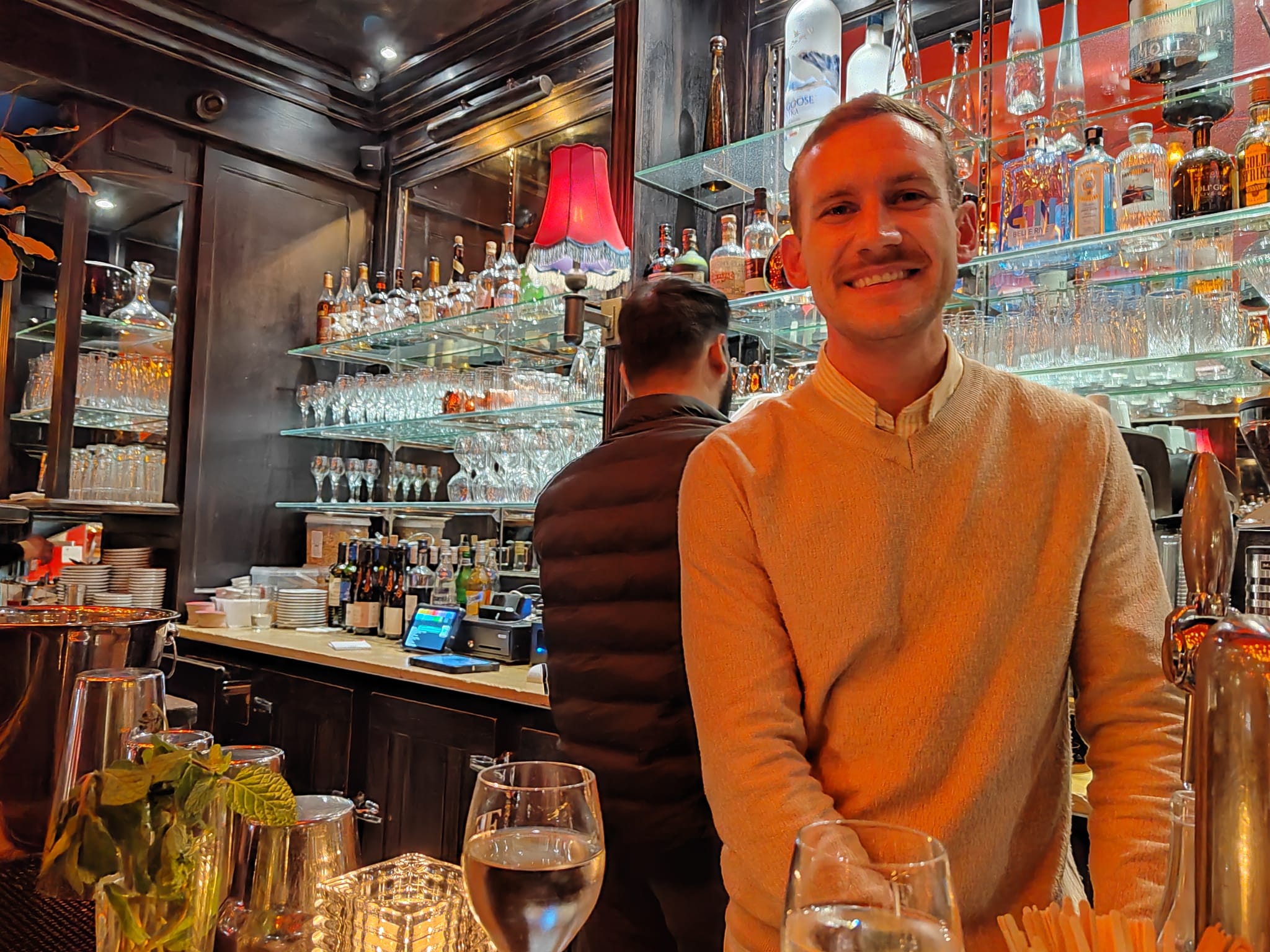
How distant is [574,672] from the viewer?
183 cm

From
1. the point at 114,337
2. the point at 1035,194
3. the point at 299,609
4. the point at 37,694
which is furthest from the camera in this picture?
the point at 114,337

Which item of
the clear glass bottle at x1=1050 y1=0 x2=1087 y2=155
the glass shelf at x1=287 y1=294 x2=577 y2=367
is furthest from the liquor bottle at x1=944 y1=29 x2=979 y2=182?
the glass shelf at x1=287 y1=294 x2=577 y2=367

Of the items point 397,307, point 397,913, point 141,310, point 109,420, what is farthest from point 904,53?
point 109,420

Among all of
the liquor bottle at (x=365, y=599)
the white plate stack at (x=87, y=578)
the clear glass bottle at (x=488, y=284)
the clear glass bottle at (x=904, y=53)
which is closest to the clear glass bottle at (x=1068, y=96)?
the clear glass bottle at (x=904, y=53)

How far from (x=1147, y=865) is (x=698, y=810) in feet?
2.63

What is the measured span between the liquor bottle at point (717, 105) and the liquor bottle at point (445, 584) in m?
1.79

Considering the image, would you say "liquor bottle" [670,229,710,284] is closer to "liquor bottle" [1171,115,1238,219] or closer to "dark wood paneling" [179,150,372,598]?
"liquor bottle" [1171,115,1238,219]

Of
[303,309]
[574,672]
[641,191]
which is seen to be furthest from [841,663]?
[303,309]

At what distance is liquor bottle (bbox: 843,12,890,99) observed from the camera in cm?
283

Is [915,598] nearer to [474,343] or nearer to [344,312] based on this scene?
[474,343]

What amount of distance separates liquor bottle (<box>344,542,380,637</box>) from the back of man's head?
2.21 metres

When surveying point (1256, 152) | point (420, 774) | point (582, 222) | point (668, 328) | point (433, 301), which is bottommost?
point (420, 774)

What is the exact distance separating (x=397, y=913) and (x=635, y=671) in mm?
1129

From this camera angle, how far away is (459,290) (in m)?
4.04
